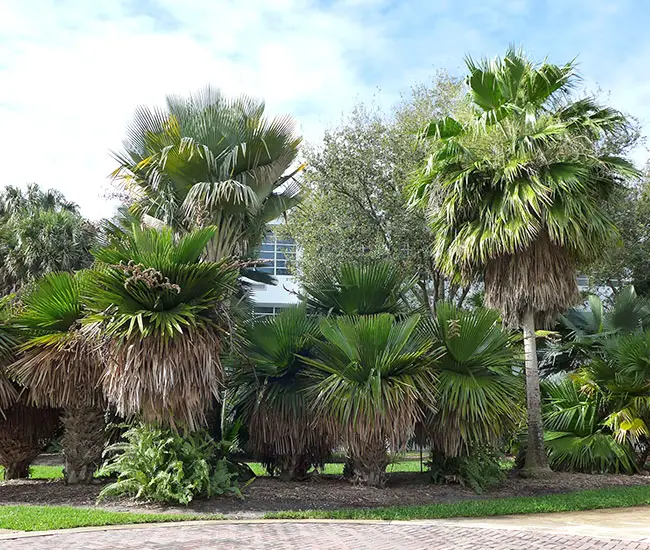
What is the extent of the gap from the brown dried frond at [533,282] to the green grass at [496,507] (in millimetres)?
3438

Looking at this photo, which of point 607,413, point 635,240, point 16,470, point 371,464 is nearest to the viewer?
point 371,464

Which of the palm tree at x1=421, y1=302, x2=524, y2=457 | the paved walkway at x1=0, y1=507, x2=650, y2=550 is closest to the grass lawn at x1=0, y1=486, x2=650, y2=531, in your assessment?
the paved walkway at x1=0, y1=507, x2=650, y2=550

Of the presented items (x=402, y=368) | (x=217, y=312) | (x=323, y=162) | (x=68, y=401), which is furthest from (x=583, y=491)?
(x=323, y=162)

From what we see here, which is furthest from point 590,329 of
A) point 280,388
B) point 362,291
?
point 280,388

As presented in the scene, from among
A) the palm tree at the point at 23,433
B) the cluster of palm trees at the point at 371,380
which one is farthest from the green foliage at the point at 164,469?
the palm tree at the point at 23,433

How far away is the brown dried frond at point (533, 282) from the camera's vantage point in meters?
11.9

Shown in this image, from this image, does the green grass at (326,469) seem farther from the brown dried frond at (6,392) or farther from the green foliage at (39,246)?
the green foliage at (39,246)

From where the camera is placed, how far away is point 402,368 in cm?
991

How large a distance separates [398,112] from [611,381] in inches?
368

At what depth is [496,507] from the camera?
9031 mm

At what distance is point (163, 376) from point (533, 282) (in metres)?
6.95

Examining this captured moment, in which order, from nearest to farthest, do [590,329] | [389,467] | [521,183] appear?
[521,183] < [590,329] < [389,467]

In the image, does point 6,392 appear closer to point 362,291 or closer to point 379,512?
point 362,291

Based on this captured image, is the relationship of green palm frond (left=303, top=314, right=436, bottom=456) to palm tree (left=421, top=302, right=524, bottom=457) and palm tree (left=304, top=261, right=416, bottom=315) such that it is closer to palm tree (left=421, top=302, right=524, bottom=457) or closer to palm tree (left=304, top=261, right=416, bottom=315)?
palm tree (left=421, top=302, right=524, bottom=457)
